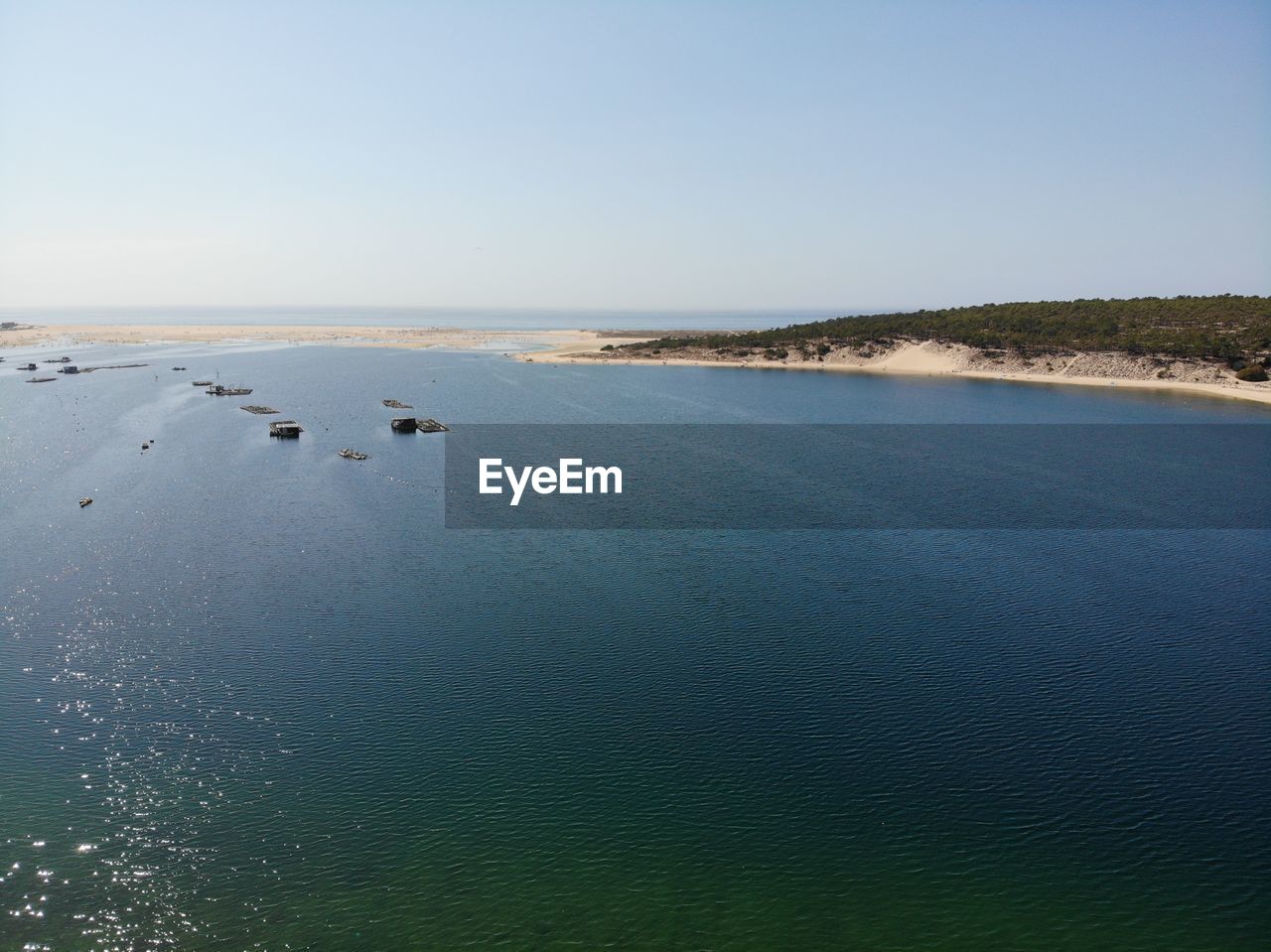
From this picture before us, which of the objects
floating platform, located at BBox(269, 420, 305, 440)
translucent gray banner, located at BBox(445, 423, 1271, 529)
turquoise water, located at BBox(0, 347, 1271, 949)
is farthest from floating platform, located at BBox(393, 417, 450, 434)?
turquoise water, located at BBox(0, 347, 1271, 949)

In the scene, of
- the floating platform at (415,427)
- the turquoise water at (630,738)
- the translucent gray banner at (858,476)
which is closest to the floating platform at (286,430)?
the floating platform at (415,427)

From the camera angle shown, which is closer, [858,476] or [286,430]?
[858,476]

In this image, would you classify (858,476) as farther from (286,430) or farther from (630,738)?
(286,430)

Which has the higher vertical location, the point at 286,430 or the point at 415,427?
the point at 415,427

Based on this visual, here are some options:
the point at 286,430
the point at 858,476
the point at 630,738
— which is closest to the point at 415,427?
the point at 286,430

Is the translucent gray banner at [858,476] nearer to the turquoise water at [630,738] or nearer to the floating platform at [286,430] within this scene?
the turquoise water at [630,738]

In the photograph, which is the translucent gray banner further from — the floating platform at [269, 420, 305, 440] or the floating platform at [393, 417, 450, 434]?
the floating platform at [269, 420, 305, 440]
